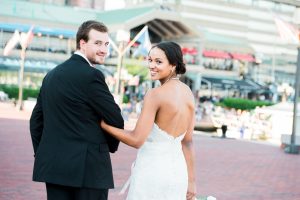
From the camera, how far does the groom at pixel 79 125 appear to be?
313cm

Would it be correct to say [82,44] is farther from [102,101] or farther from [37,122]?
[37,122]

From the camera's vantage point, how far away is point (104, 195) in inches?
128

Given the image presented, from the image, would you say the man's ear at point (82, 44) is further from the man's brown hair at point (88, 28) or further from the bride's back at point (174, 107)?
the bride's back at point (174, 107)

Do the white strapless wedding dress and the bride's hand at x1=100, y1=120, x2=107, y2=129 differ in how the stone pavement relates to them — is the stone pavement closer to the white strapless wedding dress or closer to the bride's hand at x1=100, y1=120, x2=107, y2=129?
the white strapless wedding dress

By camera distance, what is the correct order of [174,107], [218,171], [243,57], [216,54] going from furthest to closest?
[243,57]
[216,54]
[218,171]
[174,107]

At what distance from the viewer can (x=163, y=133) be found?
3418 millimetres

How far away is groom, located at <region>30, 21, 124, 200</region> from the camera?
10.3 feet

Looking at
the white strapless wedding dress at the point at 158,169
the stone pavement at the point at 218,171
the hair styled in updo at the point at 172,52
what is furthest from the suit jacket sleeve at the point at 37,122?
the stone pavement at the point at 218,171

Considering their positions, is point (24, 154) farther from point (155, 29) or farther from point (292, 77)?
point (292, 77)

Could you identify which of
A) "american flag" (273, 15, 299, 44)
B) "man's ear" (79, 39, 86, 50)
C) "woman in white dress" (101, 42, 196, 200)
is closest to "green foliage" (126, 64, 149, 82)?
"american flag" (273, 15, 299, 44)

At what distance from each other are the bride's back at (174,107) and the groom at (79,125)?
27cm

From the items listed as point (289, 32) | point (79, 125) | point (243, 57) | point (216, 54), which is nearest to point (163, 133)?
point (79, 125)

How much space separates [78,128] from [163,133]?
0.54m

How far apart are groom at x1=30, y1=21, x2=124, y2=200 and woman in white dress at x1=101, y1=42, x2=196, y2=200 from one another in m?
0.22
